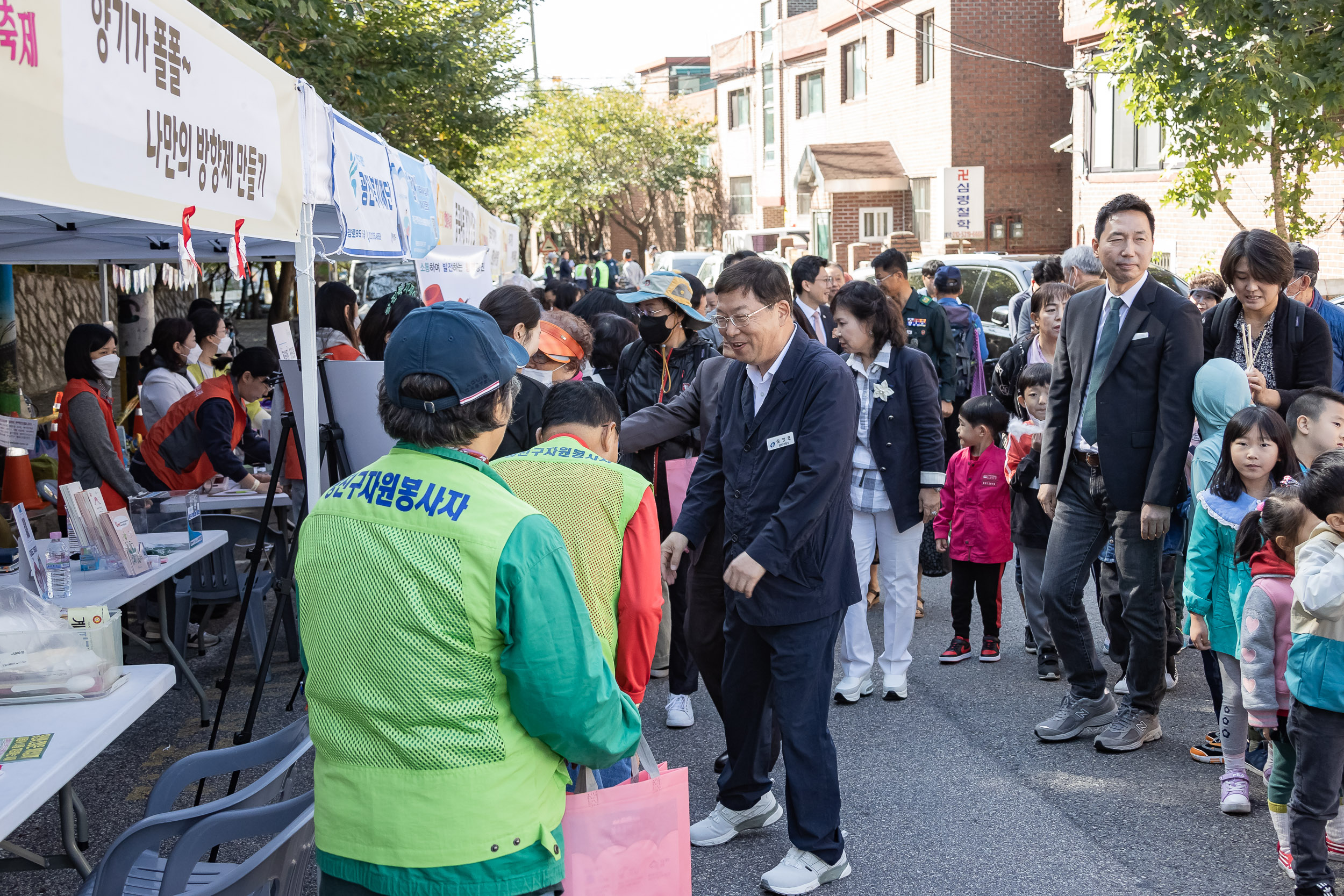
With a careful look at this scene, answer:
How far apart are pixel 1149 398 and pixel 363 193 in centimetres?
387

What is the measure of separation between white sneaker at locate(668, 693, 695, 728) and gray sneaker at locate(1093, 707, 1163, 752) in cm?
180

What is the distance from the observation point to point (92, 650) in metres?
3.70

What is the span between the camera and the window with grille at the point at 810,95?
114 feet

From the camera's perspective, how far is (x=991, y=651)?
630cm

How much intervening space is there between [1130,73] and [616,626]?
8.98 meters

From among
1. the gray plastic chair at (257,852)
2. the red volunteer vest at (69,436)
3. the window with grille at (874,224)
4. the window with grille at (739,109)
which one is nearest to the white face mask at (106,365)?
the red volunteer vest at (69,436)

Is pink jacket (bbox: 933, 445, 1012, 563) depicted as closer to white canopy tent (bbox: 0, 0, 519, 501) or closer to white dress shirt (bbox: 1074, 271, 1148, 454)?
white dress shirt (bbox: 1074, 271, 1148, 454)

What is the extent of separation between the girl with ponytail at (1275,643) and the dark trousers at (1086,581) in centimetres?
75

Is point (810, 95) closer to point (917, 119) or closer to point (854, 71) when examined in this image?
point (854, 71)

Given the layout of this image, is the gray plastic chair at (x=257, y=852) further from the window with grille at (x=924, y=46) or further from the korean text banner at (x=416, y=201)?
the window with grille at (x=924, y=46)

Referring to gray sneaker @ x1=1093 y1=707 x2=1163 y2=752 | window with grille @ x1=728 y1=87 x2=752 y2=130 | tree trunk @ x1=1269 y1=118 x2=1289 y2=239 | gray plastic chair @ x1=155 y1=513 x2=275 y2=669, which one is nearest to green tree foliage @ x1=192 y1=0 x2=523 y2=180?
gray plastic chair @ x1=155 y1=513 x2=275 y2=669

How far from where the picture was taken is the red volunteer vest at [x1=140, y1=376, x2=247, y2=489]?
7031 mm

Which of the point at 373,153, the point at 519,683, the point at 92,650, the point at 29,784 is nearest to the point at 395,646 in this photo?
the point at 519,683

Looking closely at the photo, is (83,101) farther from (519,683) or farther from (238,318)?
(238,318)
